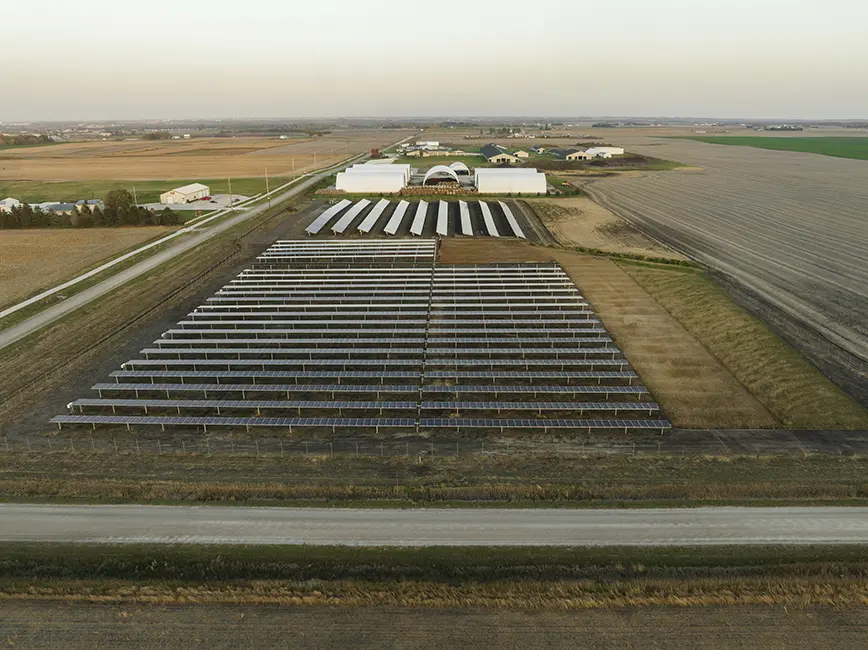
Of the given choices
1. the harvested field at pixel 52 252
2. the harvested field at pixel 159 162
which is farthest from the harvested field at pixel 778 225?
the harvested field at pixel 159 162

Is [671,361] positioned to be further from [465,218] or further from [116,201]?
[116,201]

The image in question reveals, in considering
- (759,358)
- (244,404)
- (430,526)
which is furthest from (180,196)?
(759,358)

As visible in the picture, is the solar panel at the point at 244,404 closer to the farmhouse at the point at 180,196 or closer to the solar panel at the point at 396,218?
the solar panel at the point at 396,218

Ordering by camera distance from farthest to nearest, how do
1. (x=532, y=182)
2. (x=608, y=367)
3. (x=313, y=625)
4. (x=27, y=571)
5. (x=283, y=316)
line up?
(x=532, y=182)
(x=283, y=316)
(x=608, y=367)
(x=27, y=571)
(x=313, y=625)

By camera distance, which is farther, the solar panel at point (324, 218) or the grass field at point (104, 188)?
the grass field at point (104, 188)

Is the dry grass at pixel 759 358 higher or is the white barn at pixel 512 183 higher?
the white barn at pixel 512 183

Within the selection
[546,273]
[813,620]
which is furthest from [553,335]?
[813,620]

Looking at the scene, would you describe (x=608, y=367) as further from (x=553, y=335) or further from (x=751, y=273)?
(x=751, y=273)
